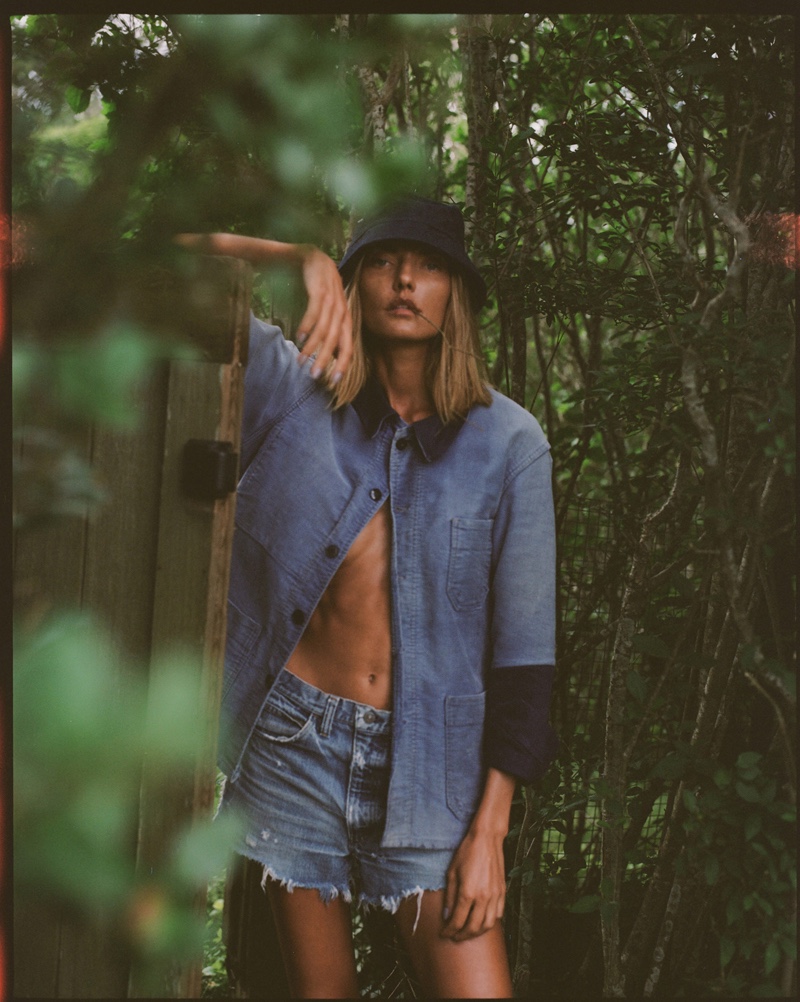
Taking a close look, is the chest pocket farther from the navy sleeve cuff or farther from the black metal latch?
the black metal latch

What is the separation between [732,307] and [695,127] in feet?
1.30

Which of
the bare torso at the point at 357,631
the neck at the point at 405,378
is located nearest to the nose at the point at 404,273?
the neck at the point at 405,378

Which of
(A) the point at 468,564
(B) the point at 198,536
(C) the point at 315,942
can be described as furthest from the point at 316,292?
(C) the point at 315,942

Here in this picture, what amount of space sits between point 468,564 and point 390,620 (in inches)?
7.0

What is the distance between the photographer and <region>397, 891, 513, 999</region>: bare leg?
4.98ft

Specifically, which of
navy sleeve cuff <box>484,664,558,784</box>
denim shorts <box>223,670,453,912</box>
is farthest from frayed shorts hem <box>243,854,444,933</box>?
navy sleeve cuff <box>484,664,558,784</box>

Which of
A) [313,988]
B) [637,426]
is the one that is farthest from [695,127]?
[313,988]

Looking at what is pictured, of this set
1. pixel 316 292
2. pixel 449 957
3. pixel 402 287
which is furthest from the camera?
pixel 402 287

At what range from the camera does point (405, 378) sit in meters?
1.74

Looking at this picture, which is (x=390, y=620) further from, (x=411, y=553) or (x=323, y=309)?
(x=323, y=309)

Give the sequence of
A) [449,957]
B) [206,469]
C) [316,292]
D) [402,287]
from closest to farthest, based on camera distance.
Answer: [206,469], [316,292], [449,957], [402,287]

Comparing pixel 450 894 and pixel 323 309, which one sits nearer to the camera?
pixel 323 309

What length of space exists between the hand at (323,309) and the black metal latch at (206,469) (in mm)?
263

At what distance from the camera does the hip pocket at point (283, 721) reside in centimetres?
163
